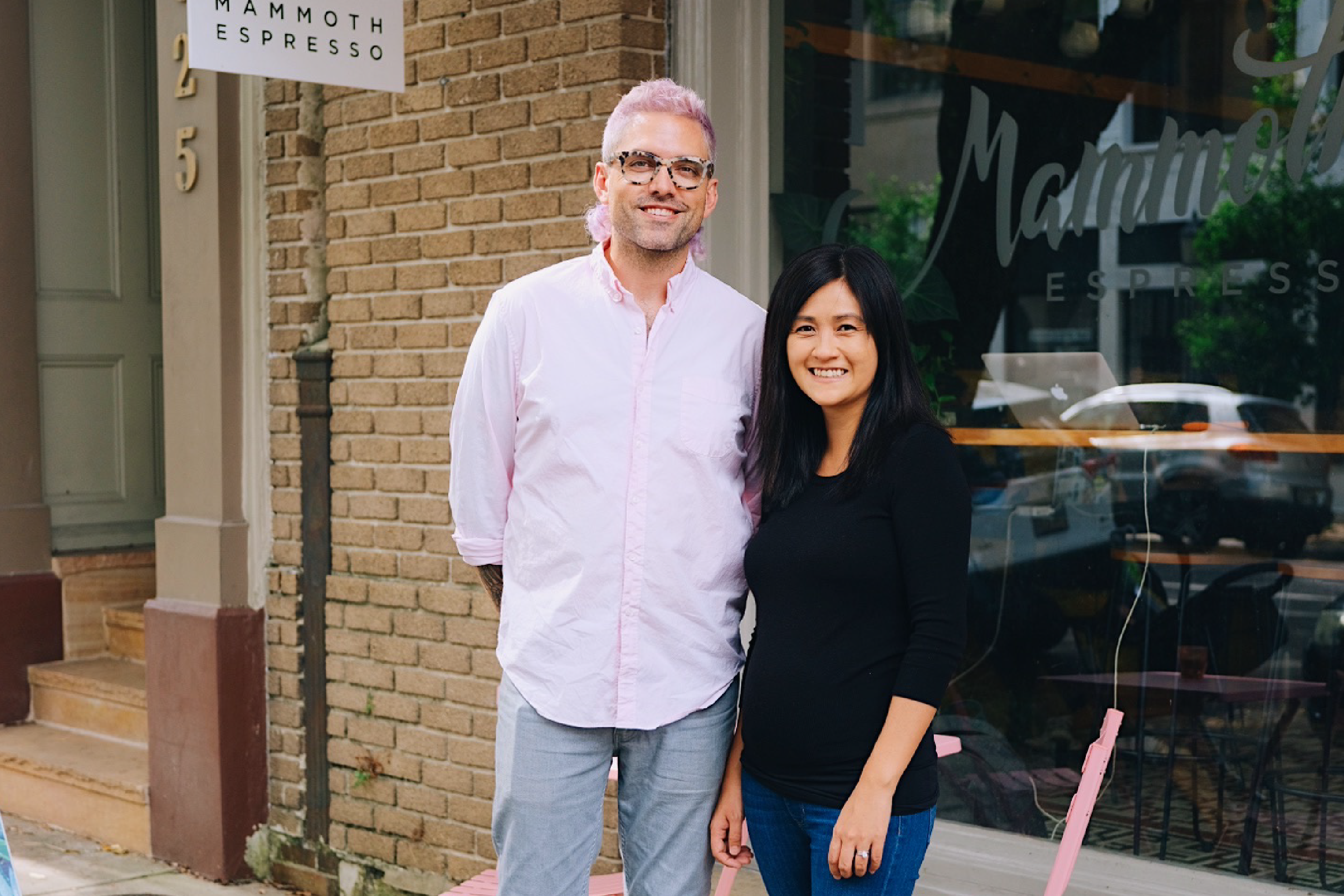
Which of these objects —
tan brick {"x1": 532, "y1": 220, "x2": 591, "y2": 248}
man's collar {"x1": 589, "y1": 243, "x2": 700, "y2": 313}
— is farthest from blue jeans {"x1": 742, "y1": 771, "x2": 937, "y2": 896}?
tan brick {"x1": 532, "y1": 220, "x2": 591, "y2": 248}

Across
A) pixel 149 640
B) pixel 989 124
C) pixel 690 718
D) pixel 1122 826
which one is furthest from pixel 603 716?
pixel 149 640

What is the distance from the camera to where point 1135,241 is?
13.1 feet

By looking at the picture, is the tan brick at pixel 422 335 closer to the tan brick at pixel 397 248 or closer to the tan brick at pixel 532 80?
the tan brick at pixel 397 248

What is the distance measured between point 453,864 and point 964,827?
1695mm

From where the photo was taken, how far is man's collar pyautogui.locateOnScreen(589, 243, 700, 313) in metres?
2.72

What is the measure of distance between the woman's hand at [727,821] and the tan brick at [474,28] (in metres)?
2.77

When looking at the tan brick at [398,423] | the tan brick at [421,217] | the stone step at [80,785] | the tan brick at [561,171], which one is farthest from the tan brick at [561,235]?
the stone step at [80,785]

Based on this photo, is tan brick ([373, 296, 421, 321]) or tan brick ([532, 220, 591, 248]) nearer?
tan brick ([532, 220, 591, 248])

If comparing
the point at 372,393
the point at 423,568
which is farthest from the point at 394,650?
the point at 372,393

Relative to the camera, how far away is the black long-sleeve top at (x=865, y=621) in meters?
2.40

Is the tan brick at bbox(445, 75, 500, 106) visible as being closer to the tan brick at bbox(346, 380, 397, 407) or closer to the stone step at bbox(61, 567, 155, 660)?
the tan brick at bbox(346, 380, 397, 407)

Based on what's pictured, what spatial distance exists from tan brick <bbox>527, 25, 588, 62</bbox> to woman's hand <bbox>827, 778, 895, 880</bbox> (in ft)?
8.84

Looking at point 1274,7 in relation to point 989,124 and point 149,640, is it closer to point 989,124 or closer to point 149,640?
point 989,124

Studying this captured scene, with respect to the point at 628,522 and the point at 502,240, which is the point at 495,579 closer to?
the point at 628,522
